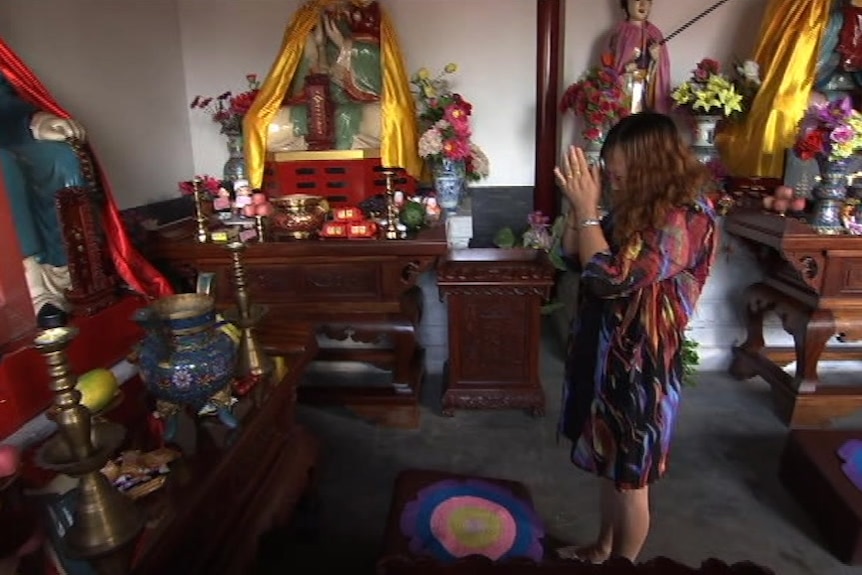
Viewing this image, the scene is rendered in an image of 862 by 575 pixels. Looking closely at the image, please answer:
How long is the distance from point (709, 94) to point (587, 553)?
2080mm

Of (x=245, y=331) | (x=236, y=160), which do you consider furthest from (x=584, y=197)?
(x=236, y=160)

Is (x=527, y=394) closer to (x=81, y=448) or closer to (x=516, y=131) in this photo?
(x=516, y=131)

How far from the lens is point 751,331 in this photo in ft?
9.27

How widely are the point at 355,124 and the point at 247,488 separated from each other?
1931mm

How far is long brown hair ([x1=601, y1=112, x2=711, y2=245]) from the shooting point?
4.03 ft

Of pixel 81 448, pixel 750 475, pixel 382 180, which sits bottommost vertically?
pixel 750 475

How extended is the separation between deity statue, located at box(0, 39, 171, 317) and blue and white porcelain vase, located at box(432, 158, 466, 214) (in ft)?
5.02

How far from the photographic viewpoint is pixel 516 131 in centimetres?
323

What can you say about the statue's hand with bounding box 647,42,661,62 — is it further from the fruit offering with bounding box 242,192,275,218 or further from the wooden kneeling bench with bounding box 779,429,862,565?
the fruit offering with bounding box 242,192,275,218

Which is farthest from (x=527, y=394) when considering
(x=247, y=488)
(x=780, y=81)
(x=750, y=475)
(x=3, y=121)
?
(x=3, y=121)

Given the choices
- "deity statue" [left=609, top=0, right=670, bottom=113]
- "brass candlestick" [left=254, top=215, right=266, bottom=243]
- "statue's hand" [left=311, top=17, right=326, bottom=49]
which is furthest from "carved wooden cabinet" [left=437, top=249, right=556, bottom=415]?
"statue's hand" [left=311, top=17, right=326, bottom=49]

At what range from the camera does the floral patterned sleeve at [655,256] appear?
1227 millimetres

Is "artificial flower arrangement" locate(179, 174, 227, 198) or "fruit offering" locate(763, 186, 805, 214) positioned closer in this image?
"fruit offering" locate(763, 186, 805, 214)

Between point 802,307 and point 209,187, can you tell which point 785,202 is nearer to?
point 802,307
